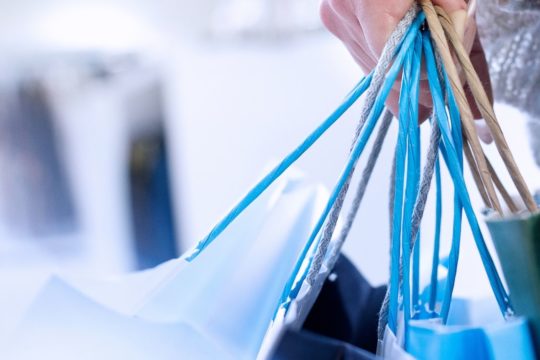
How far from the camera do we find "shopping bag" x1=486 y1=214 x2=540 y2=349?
0.20 m

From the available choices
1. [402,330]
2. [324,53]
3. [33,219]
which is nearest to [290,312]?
[402,330]

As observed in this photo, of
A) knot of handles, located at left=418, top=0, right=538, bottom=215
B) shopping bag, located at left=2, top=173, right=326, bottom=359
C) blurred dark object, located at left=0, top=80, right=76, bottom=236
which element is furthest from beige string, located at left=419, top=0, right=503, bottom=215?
blurred dark object, located at left=0, top=80, right=76, bottom=236

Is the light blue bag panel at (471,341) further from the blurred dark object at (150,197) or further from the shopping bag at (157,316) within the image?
the blurred dark object at (150,197)

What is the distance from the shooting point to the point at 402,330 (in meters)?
0.24

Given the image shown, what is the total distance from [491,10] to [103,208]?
4.11ft

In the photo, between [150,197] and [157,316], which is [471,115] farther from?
[150,197]

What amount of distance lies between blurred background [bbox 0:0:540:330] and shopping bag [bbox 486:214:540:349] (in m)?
0.17

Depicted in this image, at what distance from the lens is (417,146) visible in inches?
9.8

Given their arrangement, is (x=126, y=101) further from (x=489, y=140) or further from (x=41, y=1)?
(x=489, y=140)

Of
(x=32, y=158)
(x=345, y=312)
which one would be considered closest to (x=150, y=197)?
(x=32, y=158)

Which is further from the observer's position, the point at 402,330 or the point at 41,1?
the point at 41,1

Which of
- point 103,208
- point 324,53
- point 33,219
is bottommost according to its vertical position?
point 33,219

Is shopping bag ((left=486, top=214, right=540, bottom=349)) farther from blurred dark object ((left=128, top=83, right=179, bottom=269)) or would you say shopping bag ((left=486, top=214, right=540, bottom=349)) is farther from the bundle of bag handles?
blurred dark object ((left=128, top=83, right=179, bottom=269))

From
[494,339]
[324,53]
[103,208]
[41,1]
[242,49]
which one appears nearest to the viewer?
[494,339]
